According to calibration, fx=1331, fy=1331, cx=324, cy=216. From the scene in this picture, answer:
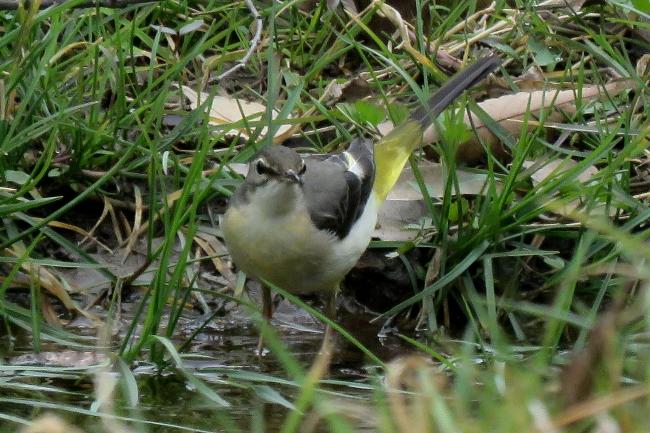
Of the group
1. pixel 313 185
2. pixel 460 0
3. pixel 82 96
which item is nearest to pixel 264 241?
pixel 313 185

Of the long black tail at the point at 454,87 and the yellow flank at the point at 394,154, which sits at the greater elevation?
the long black tail at the point at 454,87

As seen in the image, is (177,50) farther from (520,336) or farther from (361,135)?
(520,336)

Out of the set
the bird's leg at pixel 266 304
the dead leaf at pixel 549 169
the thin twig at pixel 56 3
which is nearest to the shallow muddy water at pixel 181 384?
the bird's leg at pixel 266 304

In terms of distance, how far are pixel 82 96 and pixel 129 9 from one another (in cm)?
79

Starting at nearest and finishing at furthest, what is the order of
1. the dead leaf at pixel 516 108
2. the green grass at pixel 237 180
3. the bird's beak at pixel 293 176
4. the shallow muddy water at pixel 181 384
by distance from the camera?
the shallow muddy water at pixel 181 384
the green grass at pixel 237 180
the bird's beak at pixel 293 176
the dead leaf at pixel 516 108

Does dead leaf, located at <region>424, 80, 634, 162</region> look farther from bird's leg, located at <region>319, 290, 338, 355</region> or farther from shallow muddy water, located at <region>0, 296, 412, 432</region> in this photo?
shallow muddy water, located at <region>0, 296, 412, 432</region>

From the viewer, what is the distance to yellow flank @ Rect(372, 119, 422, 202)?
590 centimetres

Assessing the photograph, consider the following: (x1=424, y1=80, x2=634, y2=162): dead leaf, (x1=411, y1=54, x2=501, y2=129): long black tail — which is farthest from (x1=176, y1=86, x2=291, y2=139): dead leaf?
(x1=424, y1=80, x2=634, y2=162): dead leaf

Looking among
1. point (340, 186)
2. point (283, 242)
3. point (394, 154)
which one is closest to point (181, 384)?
point (283, 242)

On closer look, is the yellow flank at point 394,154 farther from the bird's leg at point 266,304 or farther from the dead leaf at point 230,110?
the bird's leg at point 266,304

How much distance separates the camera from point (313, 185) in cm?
546

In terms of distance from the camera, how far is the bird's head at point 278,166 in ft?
16.7

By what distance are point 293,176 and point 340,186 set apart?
52 cm

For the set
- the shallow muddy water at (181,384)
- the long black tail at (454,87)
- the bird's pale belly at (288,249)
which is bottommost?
the shallow muddy water at (181,384)
